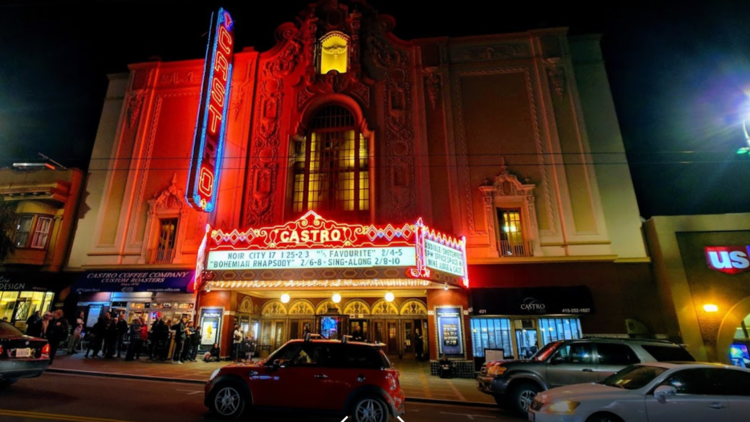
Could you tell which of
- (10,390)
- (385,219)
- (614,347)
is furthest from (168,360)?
(614,347)

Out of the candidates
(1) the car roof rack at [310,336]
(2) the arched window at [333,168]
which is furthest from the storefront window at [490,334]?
(1) the car roof rack at [310,336]

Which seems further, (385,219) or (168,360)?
(385,219)

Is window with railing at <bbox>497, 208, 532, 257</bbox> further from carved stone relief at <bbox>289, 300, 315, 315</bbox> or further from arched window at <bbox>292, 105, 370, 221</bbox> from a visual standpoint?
carved stone relief at <bbox>289, 300, 315, 315</bbox>

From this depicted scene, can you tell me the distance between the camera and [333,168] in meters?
19.9

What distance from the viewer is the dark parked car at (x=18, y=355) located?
8.38m

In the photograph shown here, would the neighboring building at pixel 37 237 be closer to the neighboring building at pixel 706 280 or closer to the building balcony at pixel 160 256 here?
the building balcony at pixel 160 256

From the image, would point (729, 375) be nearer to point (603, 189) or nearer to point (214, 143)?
point (603, 189)

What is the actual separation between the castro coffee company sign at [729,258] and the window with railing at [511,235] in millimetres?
6761

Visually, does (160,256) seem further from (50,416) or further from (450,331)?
(450,331)

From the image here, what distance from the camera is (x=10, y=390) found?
28.6 feet

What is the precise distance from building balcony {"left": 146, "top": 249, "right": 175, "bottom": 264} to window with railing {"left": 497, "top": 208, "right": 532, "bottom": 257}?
1570cm

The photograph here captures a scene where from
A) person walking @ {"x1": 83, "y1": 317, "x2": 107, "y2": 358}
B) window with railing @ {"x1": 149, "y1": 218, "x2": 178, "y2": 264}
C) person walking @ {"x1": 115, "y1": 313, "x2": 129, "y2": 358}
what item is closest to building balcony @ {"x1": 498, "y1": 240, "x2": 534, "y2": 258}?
window with railing @ {"x1": 149, "y1": 218, "x2": 178, "y2": 264}

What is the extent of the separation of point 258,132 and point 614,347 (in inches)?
711

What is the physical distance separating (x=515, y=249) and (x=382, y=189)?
6690 mm
